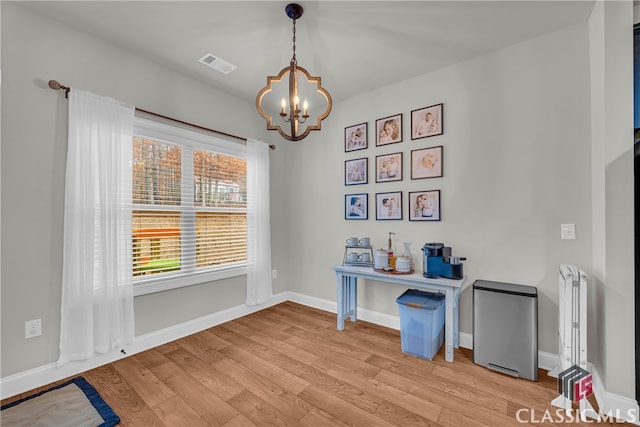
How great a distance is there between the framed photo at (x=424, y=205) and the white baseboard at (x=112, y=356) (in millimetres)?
2246

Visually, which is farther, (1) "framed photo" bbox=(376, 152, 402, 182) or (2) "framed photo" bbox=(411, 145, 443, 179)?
(1) "framed photo" bbox=(376, 152, 402, 182)

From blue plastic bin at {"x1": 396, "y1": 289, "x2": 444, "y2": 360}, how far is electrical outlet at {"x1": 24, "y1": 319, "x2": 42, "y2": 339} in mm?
2795

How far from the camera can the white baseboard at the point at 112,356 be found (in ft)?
6.29

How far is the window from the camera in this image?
260 centimetres

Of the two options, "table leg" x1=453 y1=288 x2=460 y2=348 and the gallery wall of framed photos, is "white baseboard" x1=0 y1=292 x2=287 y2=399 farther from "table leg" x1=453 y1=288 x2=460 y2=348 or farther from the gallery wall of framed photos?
"table leg" x1=453 y1=288 x2=460 y2=348

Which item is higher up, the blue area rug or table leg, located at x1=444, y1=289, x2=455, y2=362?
table leg, located at x1=444, y1=289, x2=455, y2=362

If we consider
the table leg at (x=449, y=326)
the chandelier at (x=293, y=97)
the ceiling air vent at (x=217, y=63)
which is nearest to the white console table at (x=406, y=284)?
the table leg at (x=449, y=326)

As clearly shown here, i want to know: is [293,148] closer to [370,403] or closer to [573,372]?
[370,403]

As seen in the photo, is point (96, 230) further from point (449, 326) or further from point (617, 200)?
point (617, 200)

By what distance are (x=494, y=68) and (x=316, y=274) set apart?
115 inches

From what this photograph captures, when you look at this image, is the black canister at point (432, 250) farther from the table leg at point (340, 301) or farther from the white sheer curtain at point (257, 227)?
the white sheer curtain at point (257, 227)

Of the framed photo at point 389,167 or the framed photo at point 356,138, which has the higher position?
the framed photo at point 356,138

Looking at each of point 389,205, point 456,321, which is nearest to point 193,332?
point 389,205

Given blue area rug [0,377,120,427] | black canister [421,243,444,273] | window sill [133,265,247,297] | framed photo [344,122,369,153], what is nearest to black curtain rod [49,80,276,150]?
framed photo [344,122,369,153]
